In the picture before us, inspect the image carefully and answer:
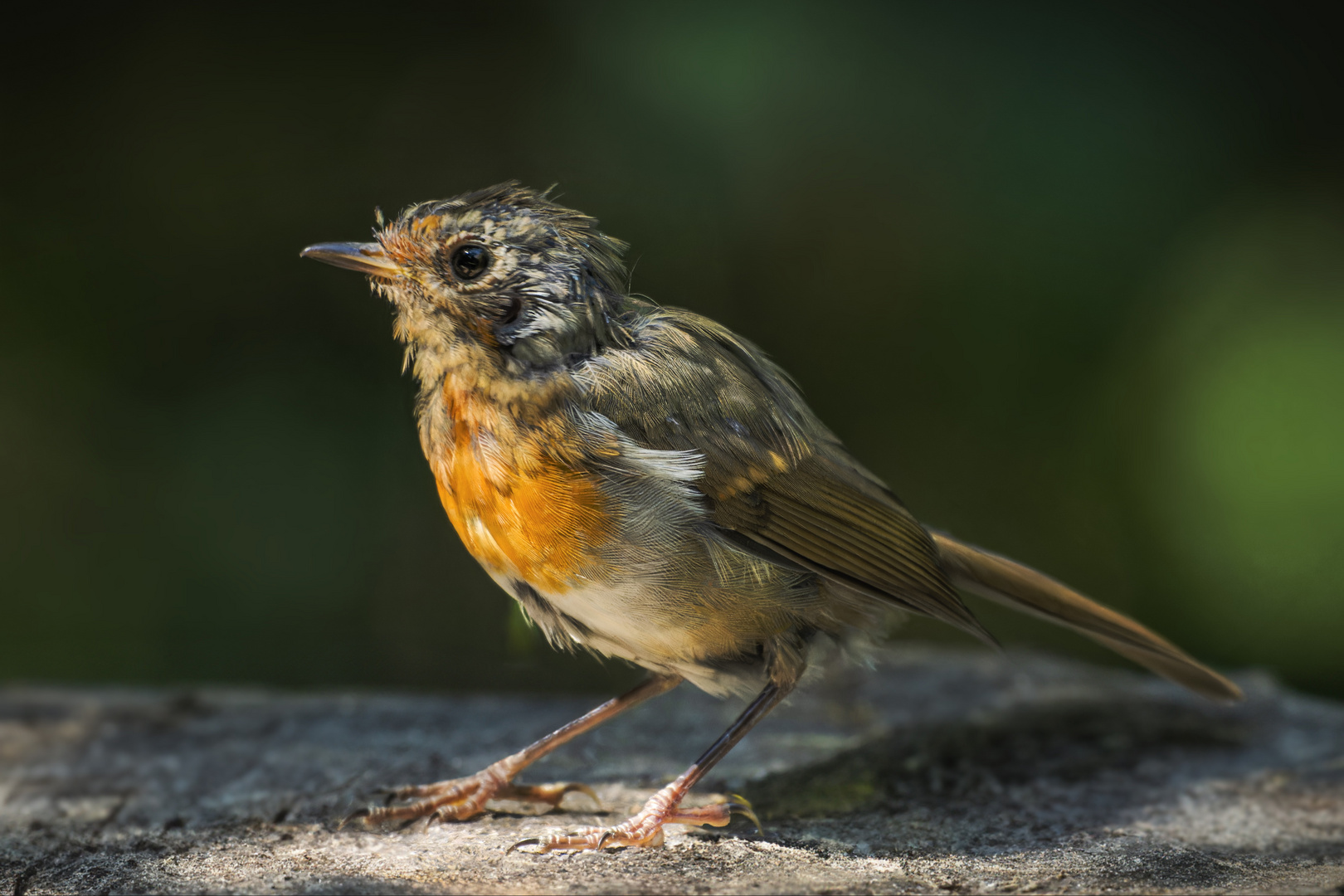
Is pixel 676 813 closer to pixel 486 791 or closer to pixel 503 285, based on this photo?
pixel 486 791

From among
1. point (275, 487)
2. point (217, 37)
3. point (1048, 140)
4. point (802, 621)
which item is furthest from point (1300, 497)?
point (217, 37)

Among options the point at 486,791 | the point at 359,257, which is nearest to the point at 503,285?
the point at 359,257

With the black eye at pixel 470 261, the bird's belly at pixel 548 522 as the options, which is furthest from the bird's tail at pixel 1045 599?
the black eye at pixel 470 261

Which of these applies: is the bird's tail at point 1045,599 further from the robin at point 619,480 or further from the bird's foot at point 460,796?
the bird's foot at point 460,796

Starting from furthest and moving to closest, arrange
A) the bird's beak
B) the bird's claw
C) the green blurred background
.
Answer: the green blurred background < the bird's beak < the bird's claw

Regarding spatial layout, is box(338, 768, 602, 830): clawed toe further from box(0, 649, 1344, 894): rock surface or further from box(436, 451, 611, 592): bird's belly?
box(436, 451, 611, 592): bird's belly

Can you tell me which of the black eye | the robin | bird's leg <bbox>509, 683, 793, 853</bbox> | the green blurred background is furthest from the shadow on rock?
the black eye

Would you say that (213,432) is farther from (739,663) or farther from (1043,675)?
(1043,675)
